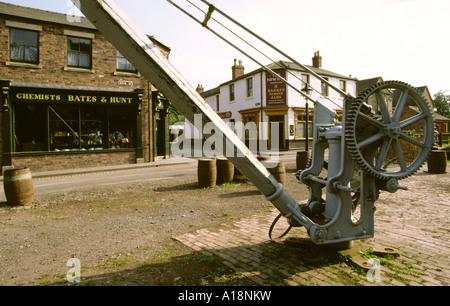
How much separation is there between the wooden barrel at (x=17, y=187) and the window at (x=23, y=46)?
9299 millimetres

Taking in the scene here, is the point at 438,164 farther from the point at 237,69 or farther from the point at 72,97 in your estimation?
the point at 237,69

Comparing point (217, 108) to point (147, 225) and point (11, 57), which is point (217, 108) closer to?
point (11, 57)

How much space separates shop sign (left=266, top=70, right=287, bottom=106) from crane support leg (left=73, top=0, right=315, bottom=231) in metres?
24.3

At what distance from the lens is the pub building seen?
13.4 metres

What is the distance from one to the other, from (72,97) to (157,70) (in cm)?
1406

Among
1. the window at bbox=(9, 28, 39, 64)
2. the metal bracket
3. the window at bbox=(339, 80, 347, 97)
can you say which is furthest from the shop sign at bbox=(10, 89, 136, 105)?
the window at bbox=(339, 80, 347, 97)

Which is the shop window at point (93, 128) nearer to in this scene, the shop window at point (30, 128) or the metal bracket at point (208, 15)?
the shop window at point (30, 128)

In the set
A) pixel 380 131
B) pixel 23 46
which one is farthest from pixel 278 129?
pixel 380 131

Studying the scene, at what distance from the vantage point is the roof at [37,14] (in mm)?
13520

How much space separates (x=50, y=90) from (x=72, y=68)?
65.1 inches

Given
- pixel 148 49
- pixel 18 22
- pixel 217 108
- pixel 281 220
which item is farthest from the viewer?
pixel 217 108

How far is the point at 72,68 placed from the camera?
14.6m

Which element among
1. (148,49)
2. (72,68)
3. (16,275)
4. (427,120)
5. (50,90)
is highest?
(72,68)
